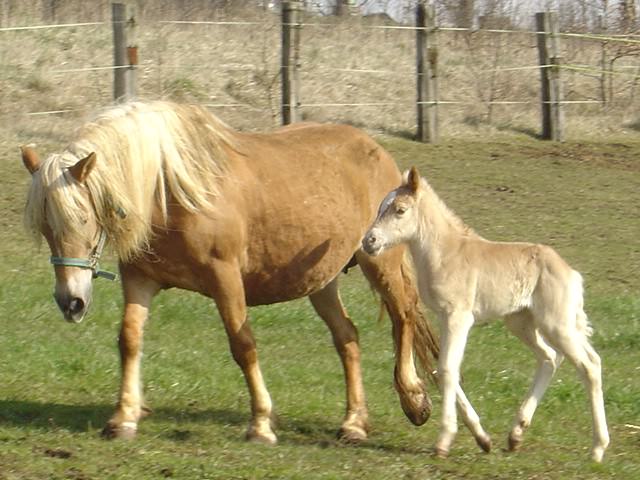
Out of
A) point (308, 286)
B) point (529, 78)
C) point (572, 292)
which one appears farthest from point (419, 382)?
point (529, 78)

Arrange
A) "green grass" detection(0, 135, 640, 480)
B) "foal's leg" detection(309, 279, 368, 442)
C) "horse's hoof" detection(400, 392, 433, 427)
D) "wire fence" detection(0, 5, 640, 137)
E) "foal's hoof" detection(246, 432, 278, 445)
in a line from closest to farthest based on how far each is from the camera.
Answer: "green grass" detection(0, 135, 640, 480)
"foal's hoof" detection(246, 432, 278, 445)
"foal's leg" detection(309, 279, 368, 442)
"horse's hoof" detection(400, 392, 433, 427)
"wire fence" detection(0, 5, 640, 137)

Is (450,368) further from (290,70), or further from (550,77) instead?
(550,77)

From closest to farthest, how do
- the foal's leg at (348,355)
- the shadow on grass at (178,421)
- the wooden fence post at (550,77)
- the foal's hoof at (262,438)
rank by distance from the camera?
the foal's hoof at (262,438) → the shadow on grass at (178,421) → the foal's leg at (348,355) → the wooden fence post at (550,77)

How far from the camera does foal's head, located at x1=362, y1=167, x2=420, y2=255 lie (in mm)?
6324

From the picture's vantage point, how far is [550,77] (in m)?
19.0

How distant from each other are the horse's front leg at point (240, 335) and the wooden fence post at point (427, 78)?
11.5 metres

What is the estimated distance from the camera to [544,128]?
19.1 metres

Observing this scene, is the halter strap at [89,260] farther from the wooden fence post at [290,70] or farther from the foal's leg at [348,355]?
the wooden fence post at [290,70]

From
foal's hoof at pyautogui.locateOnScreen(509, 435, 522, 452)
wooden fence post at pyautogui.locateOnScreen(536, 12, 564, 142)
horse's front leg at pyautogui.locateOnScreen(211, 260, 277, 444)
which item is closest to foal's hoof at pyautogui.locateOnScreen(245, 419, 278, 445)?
horse's front leg at pyautogui.locateOnScreen(211, 260, 277, 444)

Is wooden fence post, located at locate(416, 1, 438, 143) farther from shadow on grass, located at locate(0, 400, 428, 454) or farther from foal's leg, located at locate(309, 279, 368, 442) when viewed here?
shadow on grass, located at locate(0, 400, 428, 454)

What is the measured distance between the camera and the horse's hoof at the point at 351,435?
688 cm

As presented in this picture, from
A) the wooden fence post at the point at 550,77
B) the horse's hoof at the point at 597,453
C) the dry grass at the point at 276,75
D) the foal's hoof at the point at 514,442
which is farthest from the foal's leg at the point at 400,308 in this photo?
the wooden fence post at the point at 550,77

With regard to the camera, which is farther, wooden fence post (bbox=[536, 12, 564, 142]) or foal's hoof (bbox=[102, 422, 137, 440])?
wooden fence post (bbox=[536, 12, 564, 142])

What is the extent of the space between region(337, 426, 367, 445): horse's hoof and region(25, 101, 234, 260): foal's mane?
5.23ft
